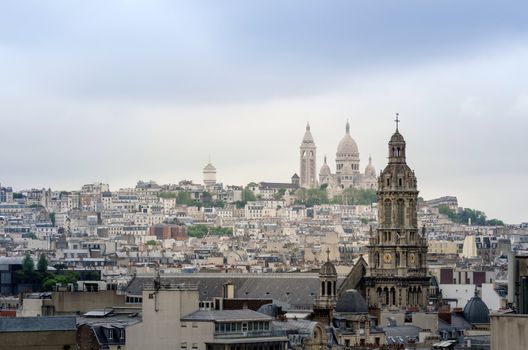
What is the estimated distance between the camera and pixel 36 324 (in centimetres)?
4703

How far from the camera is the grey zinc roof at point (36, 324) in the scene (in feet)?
153

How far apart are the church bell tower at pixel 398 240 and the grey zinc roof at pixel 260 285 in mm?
2197

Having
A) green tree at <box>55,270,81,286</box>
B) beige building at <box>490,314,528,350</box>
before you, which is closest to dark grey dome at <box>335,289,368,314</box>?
green tree at <box>55,270,81,286</box>

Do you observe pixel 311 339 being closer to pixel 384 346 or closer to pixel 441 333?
pixel 384 346

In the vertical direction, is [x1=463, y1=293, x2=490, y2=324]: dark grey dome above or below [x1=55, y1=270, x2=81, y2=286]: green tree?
below

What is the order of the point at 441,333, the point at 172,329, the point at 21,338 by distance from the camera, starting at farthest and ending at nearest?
the point at 441,333 < the point at 172,329 < the point at 21,338

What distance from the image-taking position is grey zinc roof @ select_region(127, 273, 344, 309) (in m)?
93.3

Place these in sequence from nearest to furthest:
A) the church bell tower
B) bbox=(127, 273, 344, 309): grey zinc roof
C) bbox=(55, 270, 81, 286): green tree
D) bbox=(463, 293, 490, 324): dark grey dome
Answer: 1. bbox=(463, 293, 490, 324): dark grey dome
2. bbox=(127, 273, 344, 309): grey zinc roof
3. the church bell tower
4. bbox=(55, 270, 81, 286): green tree

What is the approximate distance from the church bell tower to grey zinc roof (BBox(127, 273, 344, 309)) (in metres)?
2.20

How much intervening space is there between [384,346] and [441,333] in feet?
22.4

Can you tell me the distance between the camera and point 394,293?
97750 mm

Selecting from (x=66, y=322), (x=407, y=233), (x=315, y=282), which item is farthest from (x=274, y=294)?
(x=66, y=322)

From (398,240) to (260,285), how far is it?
643cm

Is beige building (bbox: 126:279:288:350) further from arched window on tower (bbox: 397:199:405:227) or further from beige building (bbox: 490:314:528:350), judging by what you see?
arched window on tower (bbox: 397:199:405:227)
